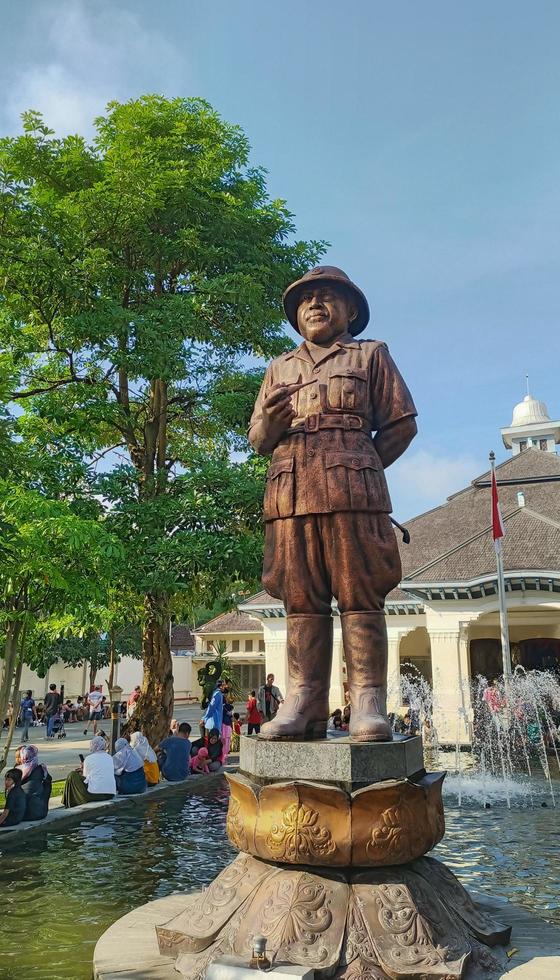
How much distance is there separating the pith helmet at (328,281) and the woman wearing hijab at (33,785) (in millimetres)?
6274

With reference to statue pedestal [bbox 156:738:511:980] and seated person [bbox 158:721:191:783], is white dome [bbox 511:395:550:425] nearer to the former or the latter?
seated person [bbox 158:721:191:783]

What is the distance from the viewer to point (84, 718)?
30.7 metres

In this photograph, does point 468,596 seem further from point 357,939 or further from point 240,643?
point 240,643

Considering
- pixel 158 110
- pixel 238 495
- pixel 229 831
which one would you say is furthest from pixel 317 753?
pixel 158 110

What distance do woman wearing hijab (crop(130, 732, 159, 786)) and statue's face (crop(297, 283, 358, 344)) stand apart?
8253mm

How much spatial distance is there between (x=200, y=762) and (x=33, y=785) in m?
4.65

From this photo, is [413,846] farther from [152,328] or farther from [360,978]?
[152,328]

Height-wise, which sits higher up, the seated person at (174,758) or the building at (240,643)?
the building at (240,643)

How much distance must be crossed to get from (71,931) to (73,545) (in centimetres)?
432

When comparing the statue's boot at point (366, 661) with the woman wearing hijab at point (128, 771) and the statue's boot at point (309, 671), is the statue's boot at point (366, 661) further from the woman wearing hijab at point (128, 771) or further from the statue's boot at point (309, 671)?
the woman wearing hijab at point (128, 771)

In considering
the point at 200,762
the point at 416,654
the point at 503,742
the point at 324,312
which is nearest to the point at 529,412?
the point at 416,654

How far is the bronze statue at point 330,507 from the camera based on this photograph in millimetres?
4410

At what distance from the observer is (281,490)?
4582 mm

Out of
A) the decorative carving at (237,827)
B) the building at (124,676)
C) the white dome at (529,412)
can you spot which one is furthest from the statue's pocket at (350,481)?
the white dome at (529,412)
